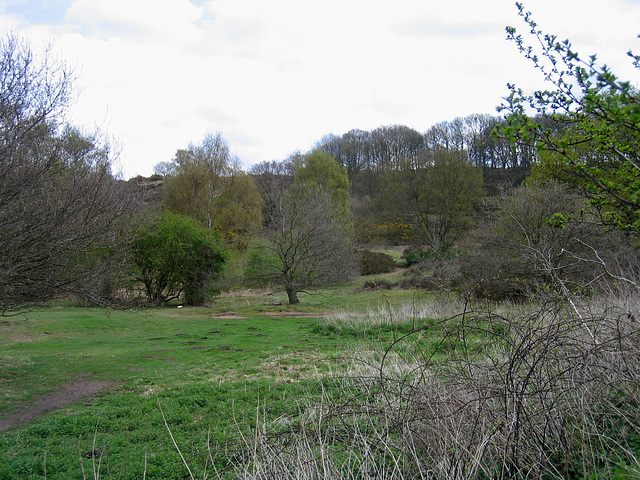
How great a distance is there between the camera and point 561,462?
3180 millimetres

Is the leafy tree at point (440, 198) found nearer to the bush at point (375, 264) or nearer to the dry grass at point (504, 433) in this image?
the bush at point (375, 264)

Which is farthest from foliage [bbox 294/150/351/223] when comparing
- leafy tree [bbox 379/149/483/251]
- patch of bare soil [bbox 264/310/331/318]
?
patch of bare soil [bbox 264/310/331/318]

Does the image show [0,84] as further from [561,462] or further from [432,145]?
[432,145]

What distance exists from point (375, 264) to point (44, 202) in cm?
3197

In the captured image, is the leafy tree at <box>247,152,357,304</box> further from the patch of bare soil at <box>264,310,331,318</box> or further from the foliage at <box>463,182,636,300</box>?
the foliage at <box>463,182,636,300</box>

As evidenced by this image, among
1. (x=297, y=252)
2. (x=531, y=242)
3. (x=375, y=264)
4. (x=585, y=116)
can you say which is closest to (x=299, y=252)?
(x=297, y=252)

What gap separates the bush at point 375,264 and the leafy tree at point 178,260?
15.0 metres

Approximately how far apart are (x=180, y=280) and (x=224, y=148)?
20.7m

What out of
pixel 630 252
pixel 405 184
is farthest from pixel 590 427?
pixel 405 184

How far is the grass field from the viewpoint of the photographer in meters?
4.45

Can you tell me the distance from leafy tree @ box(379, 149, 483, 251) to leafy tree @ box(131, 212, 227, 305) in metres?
21.5

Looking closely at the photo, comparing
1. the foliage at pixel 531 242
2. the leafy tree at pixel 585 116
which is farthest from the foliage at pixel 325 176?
the leafy tree at pixel 585 116

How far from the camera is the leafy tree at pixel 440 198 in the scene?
41.4m

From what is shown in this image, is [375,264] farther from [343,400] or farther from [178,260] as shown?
[343,400]
